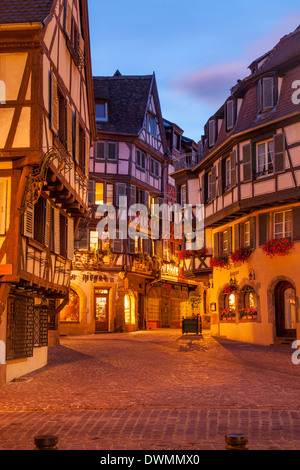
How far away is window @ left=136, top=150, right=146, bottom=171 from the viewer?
42094 millimetres

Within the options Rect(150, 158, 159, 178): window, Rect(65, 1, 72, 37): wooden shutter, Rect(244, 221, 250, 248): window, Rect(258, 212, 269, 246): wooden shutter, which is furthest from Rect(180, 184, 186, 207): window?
Rect(65, 1, 72, 37): wooden shutter

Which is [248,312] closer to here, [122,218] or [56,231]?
[56,231]

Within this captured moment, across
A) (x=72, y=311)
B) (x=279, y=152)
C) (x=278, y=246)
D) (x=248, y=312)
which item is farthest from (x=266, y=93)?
(x=72, y=311)

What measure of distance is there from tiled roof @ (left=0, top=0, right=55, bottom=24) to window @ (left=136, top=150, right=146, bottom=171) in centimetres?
2711

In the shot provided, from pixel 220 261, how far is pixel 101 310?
10.9m

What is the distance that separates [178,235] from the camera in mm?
49438

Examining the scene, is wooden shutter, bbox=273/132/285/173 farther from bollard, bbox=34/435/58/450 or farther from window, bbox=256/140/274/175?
bollard, bbox=34/435/58/450

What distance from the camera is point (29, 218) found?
1426cm

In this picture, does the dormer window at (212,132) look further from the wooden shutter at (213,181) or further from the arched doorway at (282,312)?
the arched doorway at (282,312)

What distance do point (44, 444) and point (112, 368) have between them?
39.2ft

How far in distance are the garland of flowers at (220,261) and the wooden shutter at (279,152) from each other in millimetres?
6371

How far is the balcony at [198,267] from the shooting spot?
3312 cm

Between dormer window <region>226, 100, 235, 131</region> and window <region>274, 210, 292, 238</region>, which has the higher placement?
dormer window <region>226, 100, 235, 131</region>

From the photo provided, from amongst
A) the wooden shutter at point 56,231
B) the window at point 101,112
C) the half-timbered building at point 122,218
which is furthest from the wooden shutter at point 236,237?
the window at point 101,112
